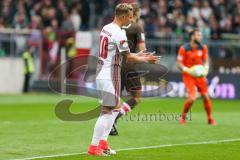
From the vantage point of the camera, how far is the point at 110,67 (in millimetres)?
11656

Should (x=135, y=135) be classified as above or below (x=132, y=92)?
below

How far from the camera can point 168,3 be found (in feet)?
109

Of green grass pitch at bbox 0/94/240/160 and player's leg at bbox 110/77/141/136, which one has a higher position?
player's leg at bbox 110/77/141/136

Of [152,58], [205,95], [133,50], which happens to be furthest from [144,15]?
[152,58]

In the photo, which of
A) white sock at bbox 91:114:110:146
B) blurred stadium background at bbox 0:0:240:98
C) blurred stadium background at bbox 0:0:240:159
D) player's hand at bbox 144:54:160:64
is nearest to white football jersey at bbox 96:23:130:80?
player's hand at bbox 144:54:160:64

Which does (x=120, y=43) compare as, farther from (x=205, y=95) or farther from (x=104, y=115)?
(x=205, y=95)

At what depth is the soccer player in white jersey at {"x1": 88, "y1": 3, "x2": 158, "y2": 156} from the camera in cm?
1153

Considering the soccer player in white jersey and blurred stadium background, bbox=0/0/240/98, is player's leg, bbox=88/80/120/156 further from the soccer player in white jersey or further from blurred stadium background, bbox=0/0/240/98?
blurred stadium background, bbox=0/0/240/98

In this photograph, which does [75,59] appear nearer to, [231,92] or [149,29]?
[149,29]

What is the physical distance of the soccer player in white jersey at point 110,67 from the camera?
454 inches

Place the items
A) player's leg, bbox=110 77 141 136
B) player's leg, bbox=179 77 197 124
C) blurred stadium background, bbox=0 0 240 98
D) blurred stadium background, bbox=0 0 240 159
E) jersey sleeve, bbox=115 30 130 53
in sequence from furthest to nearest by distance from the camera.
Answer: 1. blurred stadium background, bbox=0 0 240 98
2. blurred stadium background, bbox=0 0 240 159
3. player's leg, bbox=179 77 197 124
4. player's leg, bbox=110 77 141 136
5. jersey sleeve, bbox=115 30 130 53

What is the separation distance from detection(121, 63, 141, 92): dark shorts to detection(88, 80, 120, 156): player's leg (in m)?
3.51

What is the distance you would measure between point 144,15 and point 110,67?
69.5 feet

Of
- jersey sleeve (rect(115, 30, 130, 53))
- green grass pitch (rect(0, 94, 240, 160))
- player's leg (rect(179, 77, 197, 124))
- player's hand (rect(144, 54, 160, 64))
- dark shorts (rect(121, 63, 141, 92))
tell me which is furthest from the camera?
player's leg (rect(179, 77, 197, 124))
